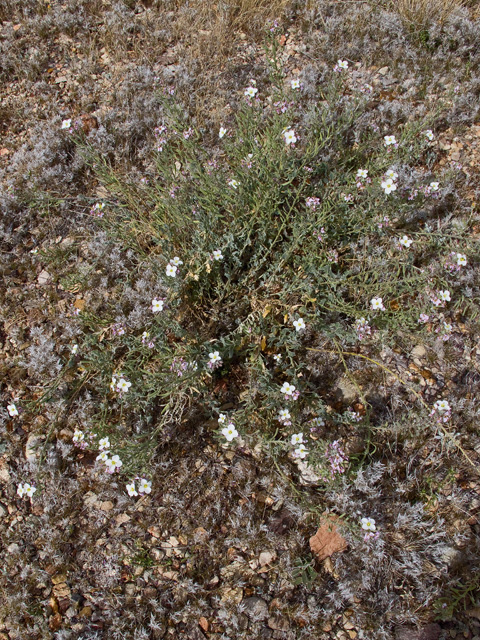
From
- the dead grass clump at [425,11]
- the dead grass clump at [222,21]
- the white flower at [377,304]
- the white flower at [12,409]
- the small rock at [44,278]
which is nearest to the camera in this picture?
the white flower at [377,304]

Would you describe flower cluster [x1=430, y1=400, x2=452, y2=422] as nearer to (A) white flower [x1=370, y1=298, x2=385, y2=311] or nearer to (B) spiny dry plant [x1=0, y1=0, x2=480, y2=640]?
(B) spiny dry plant [x1=0, y1=0, x2=480, y2=640]

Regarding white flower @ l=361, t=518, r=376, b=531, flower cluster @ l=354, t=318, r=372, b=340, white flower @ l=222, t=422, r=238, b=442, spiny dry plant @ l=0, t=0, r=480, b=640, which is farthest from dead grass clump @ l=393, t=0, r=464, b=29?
white flower @ l=361, t=518, r=376, b=531

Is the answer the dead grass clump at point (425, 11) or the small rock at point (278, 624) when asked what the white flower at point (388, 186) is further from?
the dead grass clump at point (425, 11)

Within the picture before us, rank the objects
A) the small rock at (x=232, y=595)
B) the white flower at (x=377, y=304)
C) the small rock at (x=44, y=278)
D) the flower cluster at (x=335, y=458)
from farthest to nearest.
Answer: the small rock at (x=44, y=278), the white flower at (x=377, y=304), the small rock at (x=232, y=595), the flower cluster at (x=335, y=458)

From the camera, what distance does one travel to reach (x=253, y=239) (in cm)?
380

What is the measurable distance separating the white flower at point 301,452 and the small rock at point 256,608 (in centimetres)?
89

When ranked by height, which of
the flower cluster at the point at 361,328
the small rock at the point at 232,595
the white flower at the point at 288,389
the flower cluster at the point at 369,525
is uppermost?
the flower cluster at the point at 361,328

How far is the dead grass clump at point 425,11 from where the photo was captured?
5.06 meters

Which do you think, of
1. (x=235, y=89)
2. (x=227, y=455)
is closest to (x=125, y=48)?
(x=235, y=89)

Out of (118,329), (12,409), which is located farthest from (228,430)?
(12,409)

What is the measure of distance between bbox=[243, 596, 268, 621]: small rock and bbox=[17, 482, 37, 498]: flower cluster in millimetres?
1568

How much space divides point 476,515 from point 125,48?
5.72 m

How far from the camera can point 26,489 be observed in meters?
3.15

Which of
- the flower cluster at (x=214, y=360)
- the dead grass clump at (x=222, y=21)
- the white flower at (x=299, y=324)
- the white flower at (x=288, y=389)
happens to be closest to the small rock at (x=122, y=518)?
the flower cluster at (x=214, y=360)
